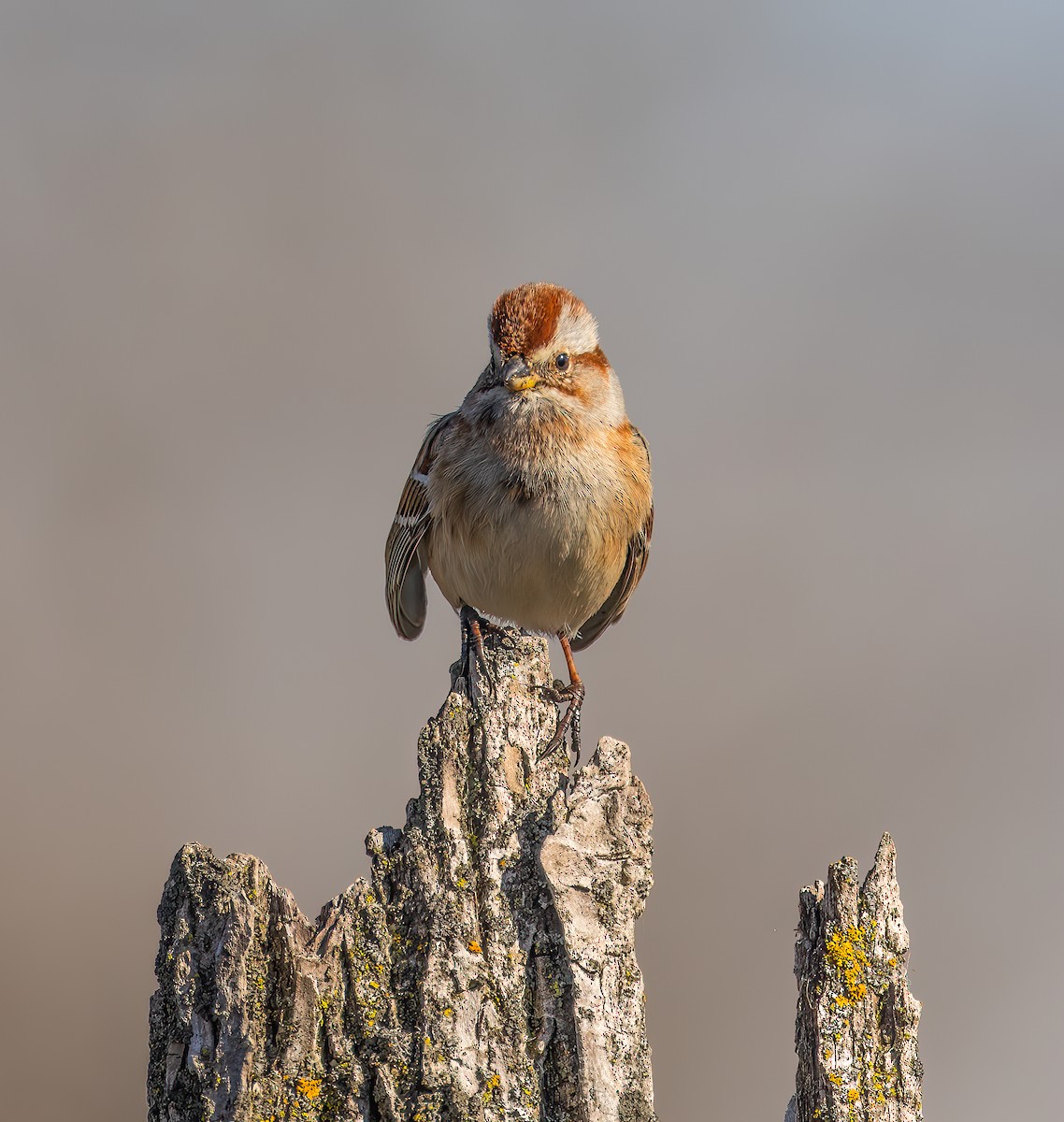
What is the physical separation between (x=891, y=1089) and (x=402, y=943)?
1037mm

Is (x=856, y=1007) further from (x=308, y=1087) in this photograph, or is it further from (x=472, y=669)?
(x=472, y=669)

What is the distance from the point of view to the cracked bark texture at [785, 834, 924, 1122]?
242cm

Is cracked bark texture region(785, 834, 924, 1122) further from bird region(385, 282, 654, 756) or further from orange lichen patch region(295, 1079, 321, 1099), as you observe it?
bird region(385, 282, 654, 756)

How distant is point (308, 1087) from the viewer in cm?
228

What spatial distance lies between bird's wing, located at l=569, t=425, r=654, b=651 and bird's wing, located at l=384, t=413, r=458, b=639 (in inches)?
29.4

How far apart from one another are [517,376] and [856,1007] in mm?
2487

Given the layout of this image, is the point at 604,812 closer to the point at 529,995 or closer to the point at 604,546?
the point at 529,995

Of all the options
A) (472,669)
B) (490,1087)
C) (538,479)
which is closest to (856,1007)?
(490,1087)

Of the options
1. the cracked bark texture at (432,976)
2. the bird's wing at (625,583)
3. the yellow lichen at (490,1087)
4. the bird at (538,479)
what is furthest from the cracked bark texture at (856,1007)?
the bird's wing at (625,583)

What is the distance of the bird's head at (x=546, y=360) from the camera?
422cm

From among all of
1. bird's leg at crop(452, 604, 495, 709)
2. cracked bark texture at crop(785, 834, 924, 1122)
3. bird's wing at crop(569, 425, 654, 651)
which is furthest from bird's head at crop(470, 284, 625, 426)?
cracked bark texture at crop(785, 834, 924, 1122)

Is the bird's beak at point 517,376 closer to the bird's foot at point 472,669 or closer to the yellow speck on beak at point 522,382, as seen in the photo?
the yellow speck on beak at point 522,382

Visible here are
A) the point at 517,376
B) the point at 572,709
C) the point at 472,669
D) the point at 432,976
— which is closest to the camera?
the point at 432,976

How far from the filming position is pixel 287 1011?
2305 mm
